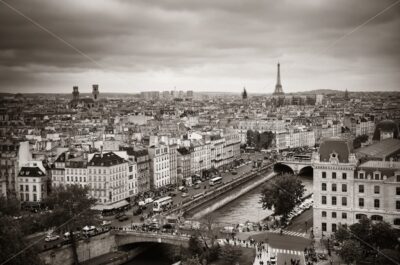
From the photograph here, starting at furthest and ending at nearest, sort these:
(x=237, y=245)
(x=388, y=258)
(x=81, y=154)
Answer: (x=81, y=154), (x=237, y=245), (x=388, y=258)

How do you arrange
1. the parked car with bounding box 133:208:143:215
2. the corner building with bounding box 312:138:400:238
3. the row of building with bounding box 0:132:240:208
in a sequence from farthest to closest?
the row of building with bounding box 0:132:240:208 < the parked car with bounding box 133:208:143:215 < the corner building with bounding box 312:138:400:238

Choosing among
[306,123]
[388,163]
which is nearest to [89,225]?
[388,163]

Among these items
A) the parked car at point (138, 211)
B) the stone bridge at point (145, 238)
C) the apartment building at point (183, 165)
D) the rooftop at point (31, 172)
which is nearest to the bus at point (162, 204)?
the parked car at point (138, 211)

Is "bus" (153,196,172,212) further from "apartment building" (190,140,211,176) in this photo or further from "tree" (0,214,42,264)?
"tree" (0,214,42,264)

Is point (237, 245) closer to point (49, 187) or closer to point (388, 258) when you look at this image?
point (388, 258)

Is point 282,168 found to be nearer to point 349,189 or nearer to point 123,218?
point 123,218

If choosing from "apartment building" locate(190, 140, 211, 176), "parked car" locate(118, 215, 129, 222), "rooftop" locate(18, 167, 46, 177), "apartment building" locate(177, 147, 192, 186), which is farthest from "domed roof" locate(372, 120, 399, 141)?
"rooftop" locate(18, 167, 46, 177)

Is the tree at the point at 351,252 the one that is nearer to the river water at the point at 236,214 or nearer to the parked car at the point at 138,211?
the river water at the point at 236,214
